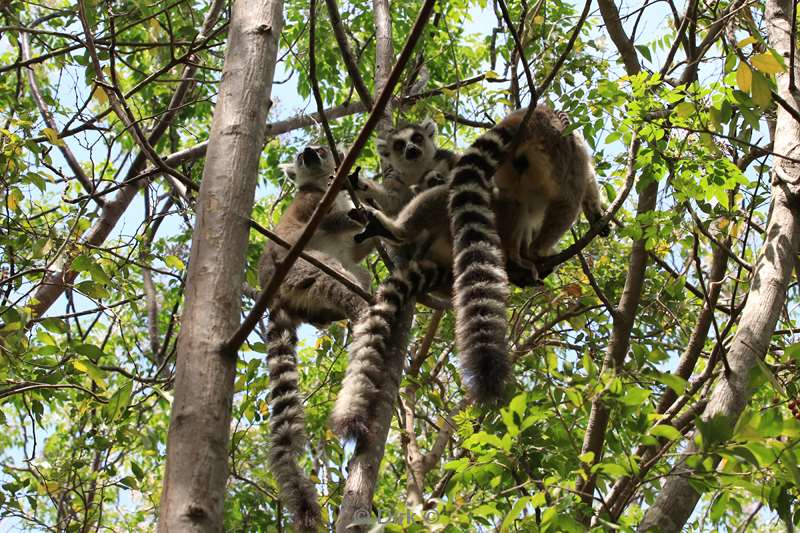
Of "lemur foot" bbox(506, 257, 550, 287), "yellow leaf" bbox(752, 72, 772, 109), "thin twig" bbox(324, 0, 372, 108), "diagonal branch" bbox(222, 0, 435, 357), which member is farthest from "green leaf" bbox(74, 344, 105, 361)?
"yellow leaf" bbox(752, 72, 772, 109)

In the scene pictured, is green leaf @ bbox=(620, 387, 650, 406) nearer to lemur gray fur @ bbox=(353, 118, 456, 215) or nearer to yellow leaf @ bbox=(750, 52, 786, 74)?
yellow leaf @ bbox=(750, 52, 786, 74)

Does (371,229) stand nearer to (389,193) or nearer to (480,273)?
(480,273)

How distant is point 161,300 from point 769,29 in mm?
9672

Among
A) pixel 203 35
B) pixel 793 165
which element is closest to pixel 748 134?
pixel 793 165

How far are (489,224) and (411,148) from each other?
2502mm

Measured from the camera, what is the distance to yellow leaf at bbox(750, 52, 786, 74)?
10.3 feet

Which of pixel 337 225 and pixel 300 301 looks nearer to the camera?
pixel 300 301

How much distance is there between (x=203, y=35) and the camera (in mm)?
7164

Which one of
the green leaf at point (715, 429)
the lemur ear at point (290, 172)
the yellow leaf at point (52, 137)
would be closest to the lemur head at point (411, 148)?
the lemur ear at point (290, 172)

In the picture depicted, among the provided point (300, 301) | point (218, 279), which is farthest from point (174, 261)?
point (218, 279)

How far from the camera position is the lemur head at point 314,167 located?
31.0 feet

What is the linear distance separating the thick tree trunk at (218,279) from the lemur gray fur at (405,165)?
399 centimetres

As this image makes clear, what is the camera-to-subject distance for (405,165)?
25.1 feet

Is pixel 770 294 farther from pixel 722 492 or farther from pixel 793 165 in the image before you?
pixel 722 492
